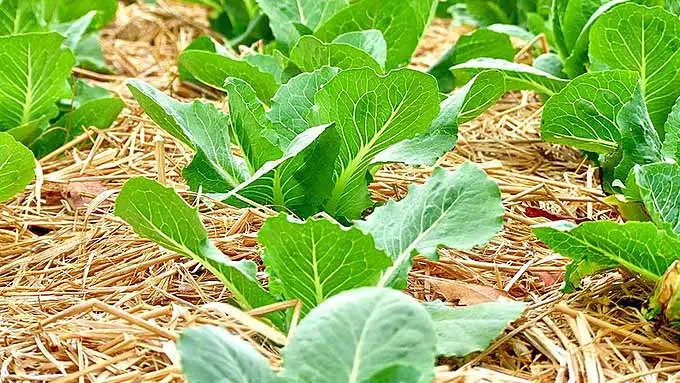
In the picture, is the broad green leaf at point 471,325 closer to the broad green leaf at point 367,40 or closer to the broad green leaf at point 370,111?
the broad green leaf at point 370,111

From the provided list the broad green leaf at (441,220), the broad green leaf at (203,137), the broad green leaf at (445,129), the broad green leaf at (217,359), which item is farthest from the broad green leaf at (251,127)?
the broad green leaf at (217,359)

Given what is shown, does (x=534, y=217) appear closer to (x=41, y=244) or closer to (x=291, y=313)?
(x=291, y=313)

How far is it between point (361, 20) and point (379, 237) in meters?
0.88

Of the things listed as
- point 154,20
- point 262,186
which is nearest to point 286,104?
point 262,186

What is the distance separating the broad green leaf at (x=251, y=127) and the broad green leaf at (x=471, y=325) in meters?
0.45

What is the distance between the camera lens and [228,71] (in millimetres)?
1920

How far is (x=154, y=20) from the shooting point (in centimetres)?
322

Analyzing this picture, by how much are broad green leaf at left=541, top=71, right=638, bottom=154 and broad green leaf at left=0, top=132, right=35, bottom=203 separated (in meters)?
0.90

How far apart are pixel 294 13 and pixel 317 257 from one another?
1.08m

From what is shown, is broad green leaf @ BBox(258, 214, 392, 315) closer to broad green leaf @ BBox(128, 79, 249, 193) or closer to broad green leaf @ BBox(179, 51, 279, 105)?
broad green leaf @ BBox(128, 79, 249, 193)

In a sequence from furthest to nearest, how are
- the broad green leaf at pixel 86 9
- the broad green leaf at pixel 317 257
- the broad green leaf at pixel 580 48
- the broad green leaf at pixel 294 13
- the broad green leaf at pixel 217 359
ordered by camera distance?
the broad green leaf at pixel 86 9 < the broad green leaf at pixel 294 13 < the broad green leaf at pixel 580 48 < the broad green leaf at pixel 317 257 < the broad green leaf at pixel 217 359

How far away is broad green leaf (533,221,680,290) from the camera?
1260 millimetres

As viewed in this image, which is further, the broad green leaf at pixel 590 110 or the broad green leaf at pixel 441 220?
the broad green leaf at pixel 590 110

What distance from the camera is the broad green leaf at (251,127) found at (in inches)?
59.9
